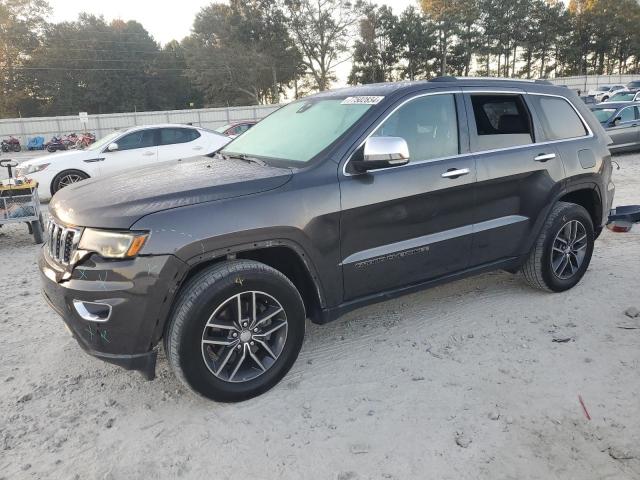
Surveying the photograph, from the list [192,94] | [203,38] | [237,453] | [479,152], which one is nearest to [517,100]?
[479,152]

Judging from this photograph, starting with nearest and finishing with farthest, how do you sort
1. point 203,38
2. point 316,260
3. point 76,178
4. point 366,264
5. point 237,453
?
point 237,453 < point 316,260 < point 366,264 < point 76,178 < point 203,38

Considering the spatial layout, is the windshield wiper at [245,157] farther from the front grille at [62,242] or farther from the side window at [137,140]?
the side window at [137,140]

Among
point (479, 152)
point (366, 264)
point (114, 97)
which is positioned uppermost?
point (114, 97)

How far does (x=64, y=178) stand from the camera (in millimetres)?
9531

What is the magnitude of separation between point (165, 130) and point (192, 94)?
64.5 m

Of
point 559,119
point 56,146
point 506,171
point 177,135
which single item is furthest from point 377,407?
point 56,146

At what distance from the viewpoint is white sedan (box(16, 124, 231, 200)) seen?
9.45 metres

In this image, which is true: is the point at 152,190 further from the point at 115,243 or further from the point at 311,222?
the point at 311,222

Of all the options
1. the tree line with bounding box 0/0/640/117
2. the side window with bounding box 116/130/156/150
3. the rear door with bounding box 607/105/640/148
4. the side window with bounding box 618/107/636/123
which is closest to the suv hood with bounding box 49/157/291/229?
the side window with bounding box 116/130/156/150

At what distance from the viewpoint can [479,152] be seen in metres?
3.69

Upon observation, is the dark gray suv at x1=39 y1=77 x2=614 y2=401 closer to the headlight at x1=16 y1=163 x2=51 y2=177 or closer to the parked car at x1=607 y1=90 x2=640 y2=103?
the headlight at x1=16 y1=163 x2=51 y2=177

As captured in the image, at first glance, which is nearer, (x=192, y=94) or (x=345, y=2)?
(x=345, y=2)

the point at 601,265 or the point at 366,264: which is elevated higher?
the point at 366,264

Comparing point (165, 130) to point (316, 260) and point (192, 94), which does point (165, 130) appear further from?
point (192, 94)
